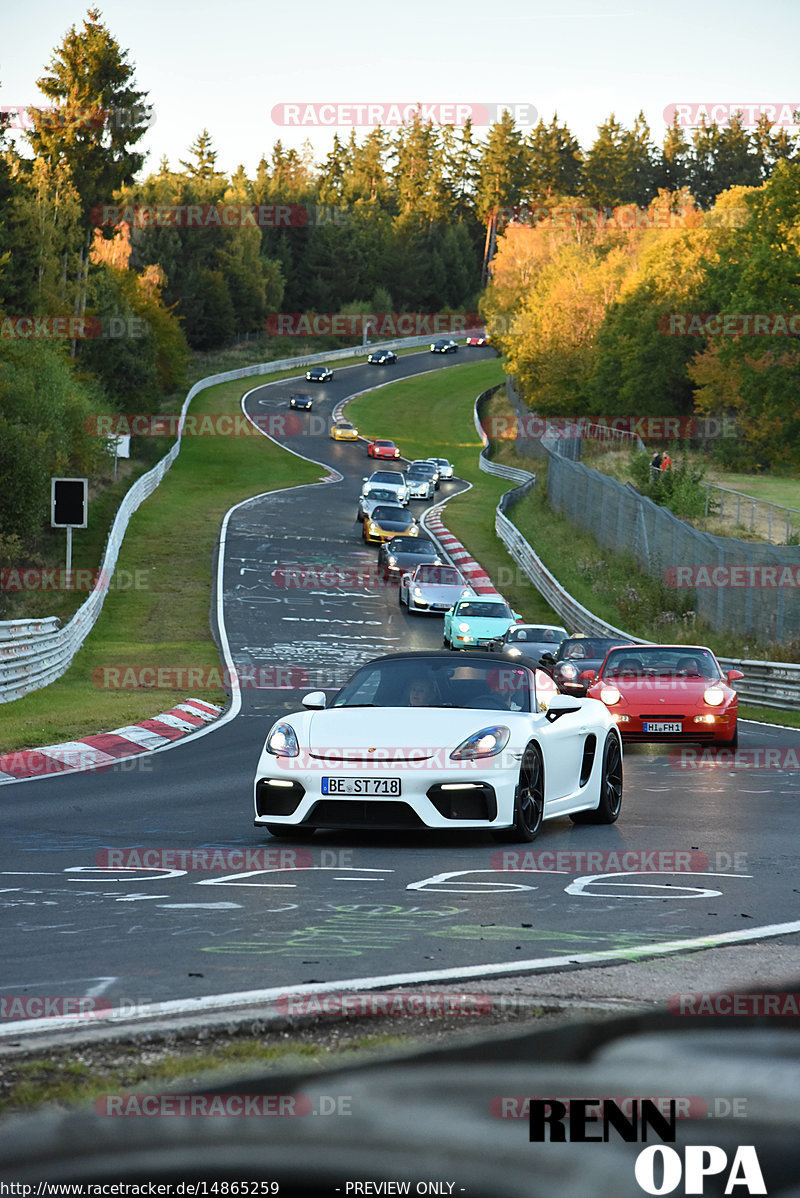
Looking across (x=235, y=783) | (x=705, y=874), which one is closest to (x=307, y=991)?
(x=705, y=874)

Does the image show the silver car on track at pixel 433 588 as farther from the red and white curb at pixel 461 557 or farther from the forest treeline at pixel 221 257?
the forest treeline at pixel 221 257

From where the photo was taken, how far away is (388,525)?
56.2 meters

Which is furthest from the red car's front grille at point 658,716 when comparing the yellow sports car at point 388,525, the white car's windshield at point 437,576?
the yellow sports car at point 388,525

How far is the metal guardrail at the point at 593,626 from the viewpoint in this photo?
28.0 metres

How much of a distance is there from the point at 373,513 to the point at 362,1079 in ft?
173

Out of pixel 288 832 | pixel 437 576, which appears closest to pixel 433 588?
pixel 437 576

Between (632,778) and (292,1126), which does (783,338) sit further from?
(292,1126)

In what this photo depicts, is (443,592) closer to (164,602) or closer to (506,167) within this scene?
(164,602)

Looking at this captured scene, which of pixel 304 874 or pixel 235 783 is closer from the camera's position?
pixel 304 874

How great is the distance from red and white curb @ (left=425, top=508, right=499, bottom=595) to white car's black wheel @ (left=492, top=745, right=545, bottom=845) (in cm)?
3432

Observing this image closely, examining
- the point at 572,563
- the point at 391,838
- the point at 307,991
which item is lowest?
the point at 572,563

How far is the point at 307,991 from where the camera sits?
5562 mm

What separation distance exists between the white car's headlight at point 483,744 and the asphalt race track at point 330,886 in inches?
25.6

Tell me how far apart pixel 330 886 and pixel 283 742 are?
A: 2.20 metres
